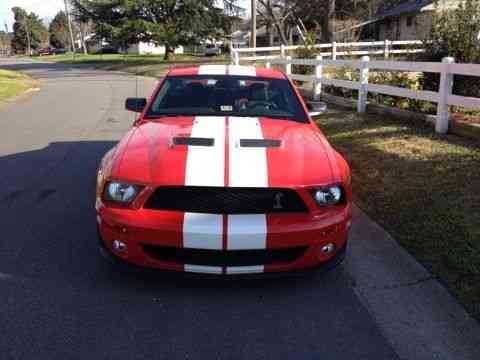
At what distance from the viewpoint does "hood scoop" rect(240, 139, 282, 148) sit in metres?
3.88

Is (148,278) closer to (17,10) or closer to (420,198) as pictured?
(420,198)

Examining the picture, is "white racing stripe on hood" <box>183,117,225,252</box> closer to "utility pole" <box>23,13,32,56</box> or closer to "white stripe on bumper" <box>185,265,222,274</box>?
"white stripe on bumper" <box>185,265,222,274</box>

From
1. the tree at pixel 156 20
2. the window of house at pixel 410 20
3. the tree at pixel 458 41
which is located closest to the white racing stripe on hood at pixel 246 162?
the tree at pixel 458 41

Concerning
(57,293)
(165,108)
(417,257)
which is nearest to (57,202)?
(165,108)

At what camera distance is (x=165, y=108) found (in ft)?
16.3

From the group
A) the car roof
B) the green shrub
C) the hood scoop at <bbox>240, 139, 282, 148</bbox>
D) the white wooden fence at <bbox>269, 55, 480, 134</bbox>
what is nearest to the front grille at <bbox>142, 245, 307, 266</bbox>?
the hood scoop at <bbox>240, 139, 282, 148</bbox>

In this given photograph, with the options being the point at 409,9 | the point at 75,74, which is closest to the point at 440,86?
the point at 75,74

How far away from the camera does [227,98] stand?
5039mm

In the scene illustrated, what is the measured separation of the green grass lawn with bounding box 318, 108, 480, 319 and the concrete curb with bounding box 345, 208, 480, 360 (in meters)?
0.12

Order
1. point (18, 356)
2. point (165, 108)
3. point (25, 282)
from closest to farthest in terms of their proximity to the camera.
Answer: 1. point (18, 356)
2. point (25, 282)
3. point (165, 108)

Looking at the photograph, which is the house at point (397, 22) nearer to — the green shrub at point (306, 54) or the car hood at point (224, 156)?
the green shrub at point (306, 54)

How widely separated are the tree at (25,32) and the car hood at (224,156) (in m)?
126

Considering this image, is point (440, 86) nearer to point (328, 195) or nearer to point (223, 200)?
point (328, 195)

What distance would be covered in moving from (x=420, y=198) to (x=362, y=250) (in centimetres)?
122
